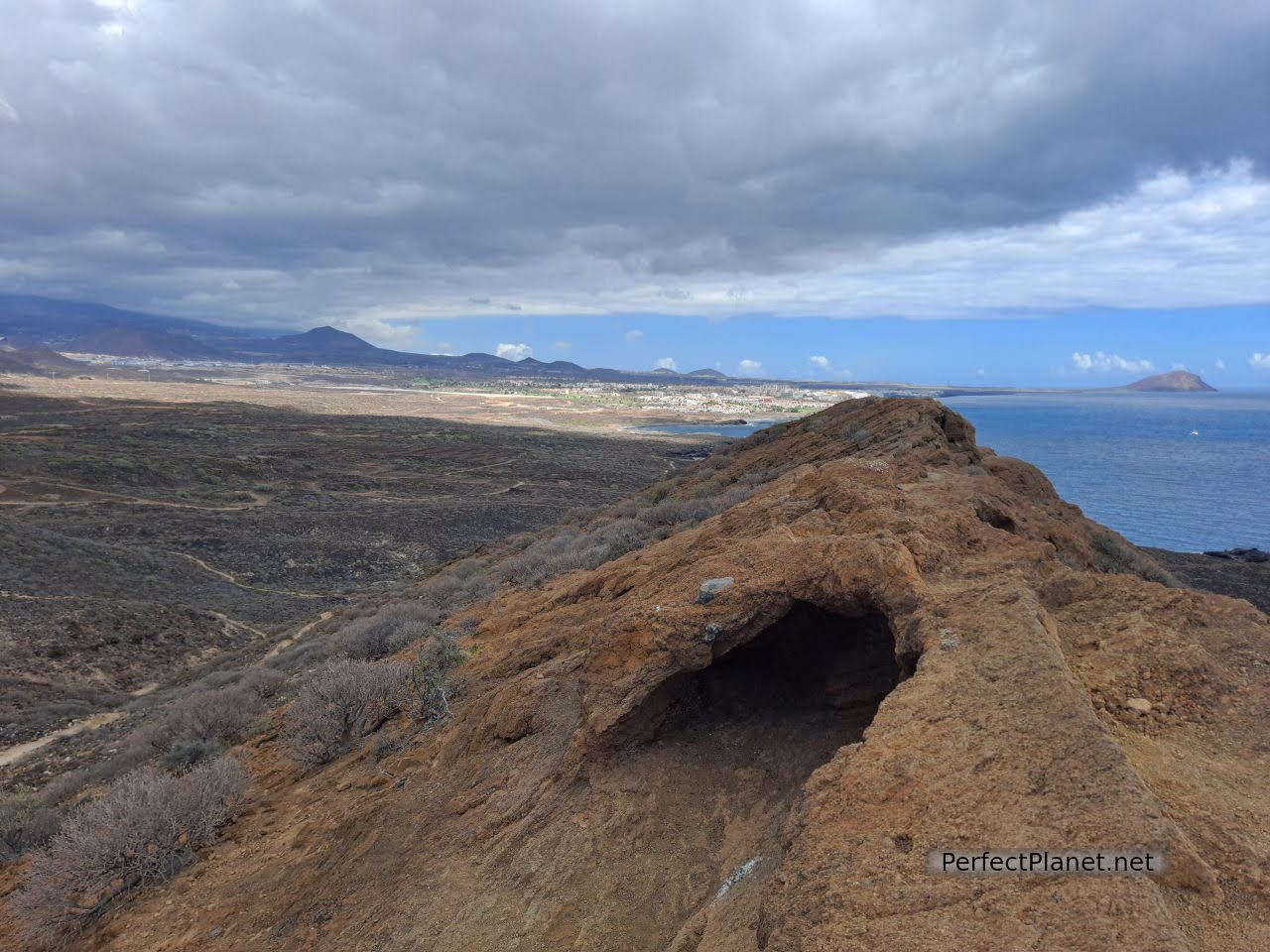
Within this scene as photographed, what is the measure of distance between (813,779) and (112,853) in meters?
6.95

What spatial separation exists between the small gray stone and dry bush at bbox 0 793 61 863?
8.58 m

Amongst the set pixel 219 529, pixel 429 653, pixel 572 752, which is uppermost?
pixel 572 752

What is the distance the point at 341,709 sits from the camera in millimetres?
9328

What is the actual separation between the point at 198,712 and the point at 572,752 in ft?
28.3

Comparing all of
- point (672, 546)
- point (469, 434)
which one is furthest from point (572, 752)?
point (469, 434)

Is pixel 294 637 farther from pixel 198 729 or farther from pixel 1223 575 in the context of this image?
pixel 1223 575

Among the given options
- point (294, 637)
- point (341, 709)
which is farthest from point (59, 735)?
point (341, 709)

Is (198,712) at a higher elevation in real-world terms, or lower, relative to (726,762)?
lower

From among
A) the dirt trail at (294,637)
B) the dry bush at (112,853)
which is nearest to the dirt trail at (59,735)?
the dirt trail at (294,637)

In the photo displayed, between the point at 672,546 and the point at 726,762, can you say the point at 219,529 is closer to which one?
the point at 672,546

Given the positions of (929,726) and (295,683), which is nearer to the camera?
(929,726)

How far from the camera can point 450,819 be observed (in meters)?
6.43

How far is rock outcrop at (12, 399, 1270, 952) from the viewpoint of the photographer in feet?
11.2

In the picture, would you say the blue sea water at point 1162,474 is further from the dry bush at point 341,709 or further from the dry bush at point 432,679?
the dry bush at point 341,709
